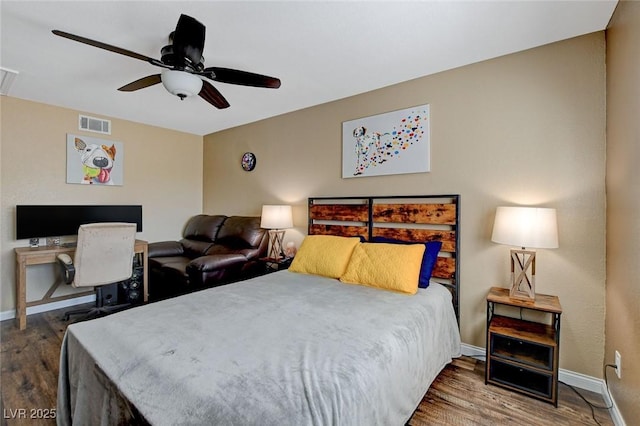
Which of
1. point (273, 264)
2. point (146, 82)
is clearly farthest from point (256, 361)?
point (273, 264)

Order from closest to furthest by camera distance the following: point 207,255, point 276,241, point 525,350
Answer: point 525,350 < point 207,255 < point 276,241

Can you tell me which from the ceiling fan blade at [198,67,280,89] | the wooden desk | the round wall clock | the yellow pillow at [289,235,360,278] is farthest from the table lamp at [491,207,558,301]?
the wooden desk

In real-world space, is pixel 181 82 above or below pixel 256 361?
above

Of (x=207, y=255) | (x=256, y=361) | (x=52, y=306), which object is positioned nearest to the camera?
(x=256, y=361)

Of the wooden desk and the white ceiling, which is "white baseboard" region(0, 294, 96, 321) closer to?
the wooden desk

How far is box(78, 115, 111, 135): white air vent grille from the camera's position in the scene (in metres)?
3.72

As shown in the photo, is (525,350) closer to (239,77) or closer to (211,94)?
(239,77)

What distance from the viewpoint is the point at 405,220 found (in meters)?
2.77

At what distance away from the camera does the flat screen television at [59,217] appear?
327 centimetres

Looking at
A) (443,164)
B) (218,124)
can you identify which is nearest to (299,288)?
(443,164)

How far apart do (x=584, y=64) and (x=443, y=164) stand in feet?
3.64

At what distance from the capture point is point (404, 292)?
6.98 ft

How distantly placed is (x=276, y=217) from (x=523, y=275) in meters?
2.43

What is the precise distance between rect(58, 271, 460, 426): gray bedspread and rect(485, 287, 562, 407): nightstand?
390 millimetres
